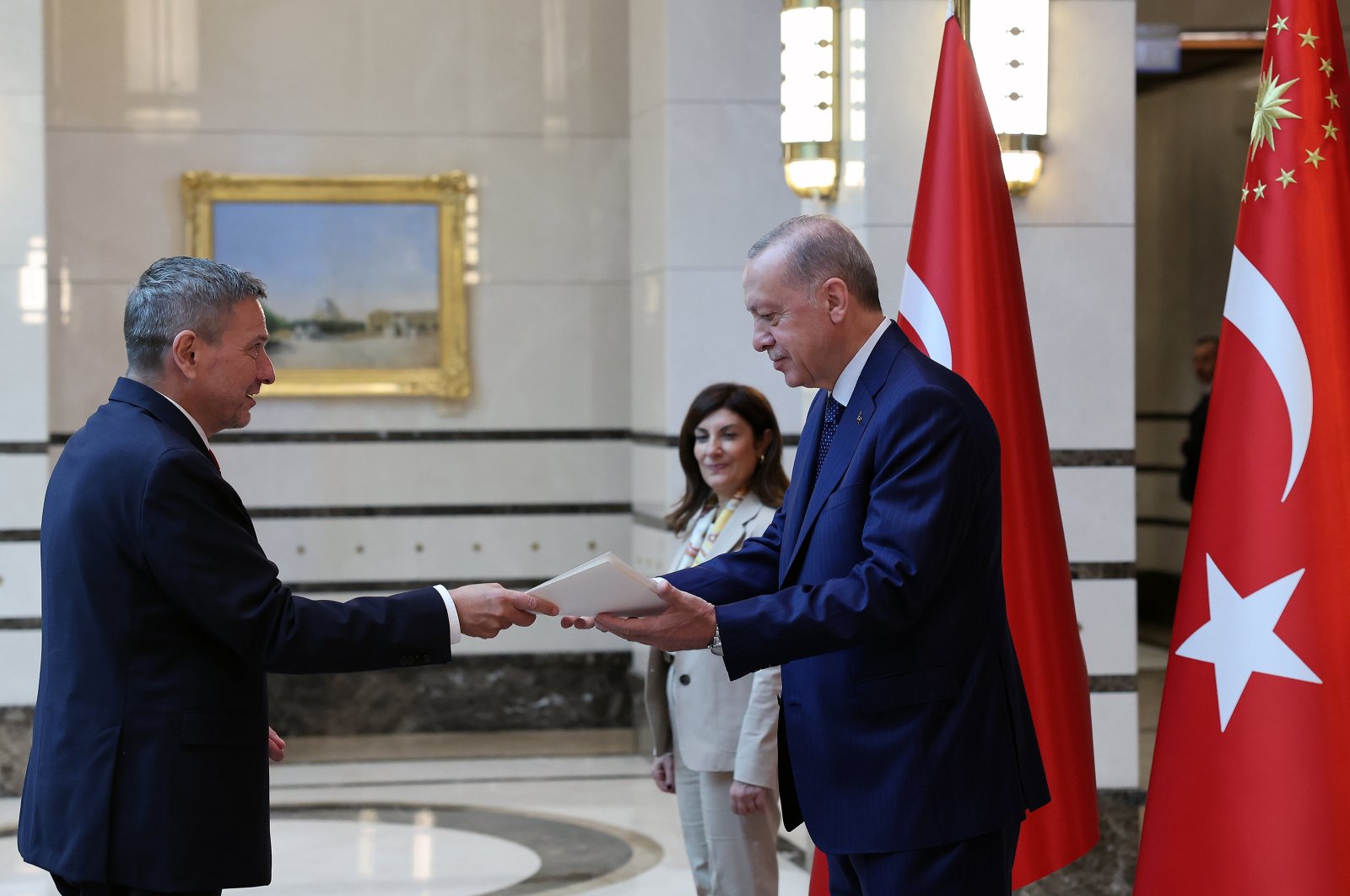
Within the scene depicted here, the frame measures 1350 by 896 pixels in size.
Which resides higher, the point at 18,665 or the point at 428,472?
the point at 428,472

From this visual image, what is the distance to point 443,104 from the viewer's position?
310 inches

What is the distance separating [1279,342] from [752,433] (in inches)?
51.0

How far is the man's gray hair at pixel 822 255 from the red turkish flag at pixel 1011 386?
1.27 m

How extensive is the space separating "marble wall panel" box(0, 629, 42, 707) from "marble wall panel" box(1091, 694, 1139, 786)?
450 cm

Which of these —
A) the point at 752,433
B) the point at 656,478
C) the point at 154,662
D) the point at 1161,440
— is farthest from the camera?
the point at 1161,440

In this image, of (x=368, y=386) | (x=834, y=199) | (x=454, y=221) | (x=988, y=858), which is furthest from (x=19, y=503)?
(x=988, y=858)

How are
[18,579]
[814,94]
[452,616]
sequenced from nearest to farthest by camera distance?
[452,616], [814,94], [18,579]

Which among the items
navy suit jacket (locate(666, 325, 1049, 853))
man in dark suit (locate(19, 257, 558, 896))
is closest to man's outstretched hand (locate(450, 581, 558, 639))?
man in dark suit (locate(19, 257, 558, 896))

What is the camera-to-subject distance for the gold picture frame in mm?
7734

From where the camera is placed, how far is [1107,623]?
16.5ft

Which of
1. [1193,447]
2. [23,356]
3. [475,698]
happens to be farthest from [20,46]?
[1193,447]

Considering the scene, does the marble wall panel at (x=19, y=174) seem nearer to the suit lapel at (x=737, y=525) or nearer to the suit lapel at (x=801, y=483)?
the suit lapel at (x=737, y=525)

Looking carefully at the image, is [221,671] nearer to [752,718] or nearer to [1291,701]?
[752,718]

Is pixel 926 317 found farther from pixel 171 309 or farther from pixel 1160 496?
pixel 1160 496
